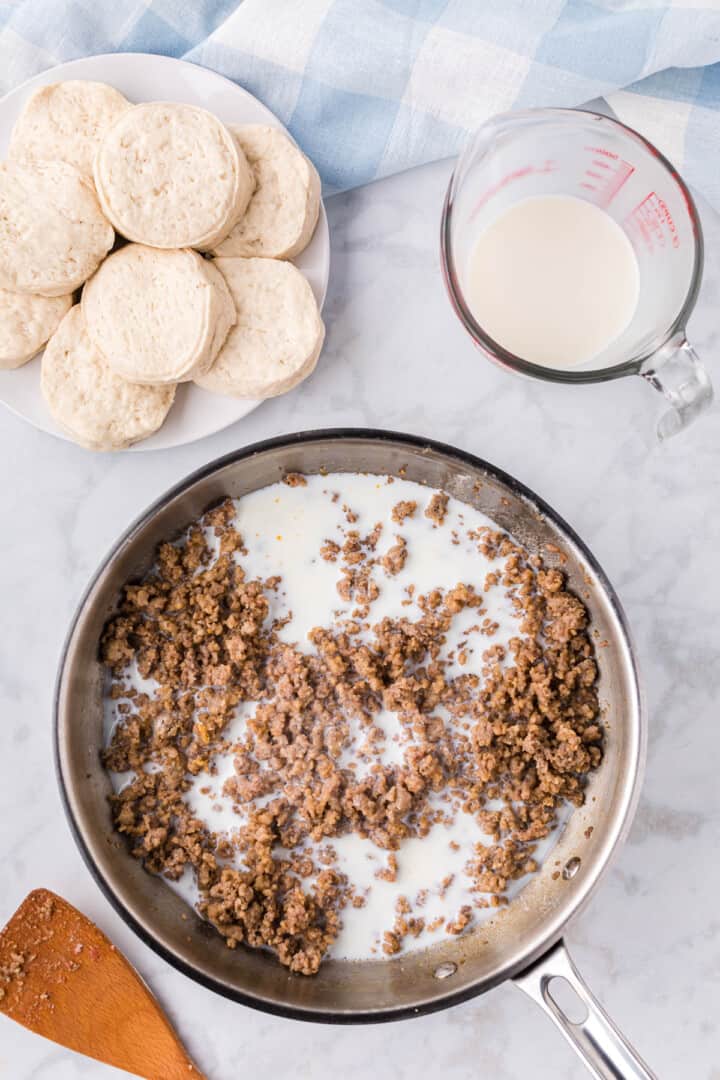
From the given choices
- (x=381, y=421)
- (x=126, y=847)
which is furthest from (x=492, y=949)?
(x=381, y=421)

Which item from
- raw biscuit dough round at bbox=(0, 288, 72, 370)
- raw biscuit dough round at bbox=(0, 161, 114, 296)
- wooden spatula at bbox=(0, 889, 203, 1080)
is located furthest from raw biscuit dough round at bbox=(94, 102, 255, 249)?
wooden spatula at bbox=(0, 889, 203, 1080)

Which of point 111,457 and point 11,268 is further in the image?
point 111,457

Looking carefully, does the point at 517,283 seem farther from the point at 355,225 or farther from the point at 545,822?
the point at 545,822

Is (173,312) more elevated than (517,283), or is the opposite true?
(517,283)

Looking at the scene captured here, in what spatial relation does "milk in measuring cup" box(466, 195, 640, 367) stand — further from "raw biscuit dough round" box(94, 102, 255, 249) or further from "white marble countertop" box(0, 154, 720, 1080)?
"raw biscuit dough round" box(94, 102, 255, 249)

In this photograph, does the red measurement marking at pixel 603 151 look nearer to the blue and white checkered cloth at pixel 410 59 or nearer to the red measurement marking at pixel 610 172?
the red measurement marking at pixel 610 172

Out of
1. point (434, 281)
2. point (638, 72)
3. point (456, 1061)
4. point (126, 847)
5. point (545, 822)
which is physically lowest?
point (456, 1061)

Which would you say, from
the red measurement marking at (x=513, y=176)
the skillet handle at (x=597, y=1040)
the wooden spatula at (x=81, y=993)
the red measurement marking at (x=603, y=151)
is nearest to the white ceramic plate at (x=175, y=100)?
the red measurement marking at (x=513, y=176)

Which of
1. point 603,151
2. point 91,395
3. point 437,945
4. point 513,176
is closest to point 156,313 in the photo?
point 91,395
